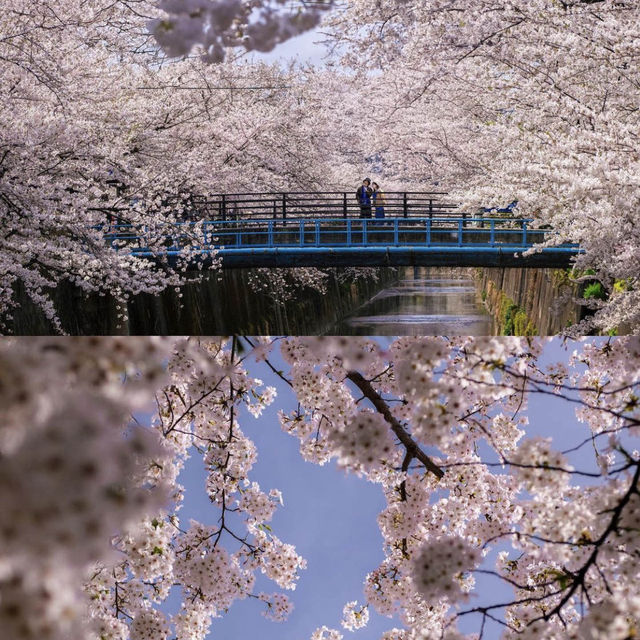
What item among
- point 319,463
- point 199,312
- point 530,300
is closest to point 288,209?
point 199,312

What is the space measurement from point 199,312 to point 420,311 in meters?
2.34

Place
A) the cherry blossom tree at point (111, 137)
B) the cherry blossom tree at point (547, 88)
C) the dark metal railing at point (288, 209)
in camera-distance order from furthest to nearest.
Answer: the dark metal railing at point (288, 209) < the cherry blossom tree at point (111, 137) < the cherry blossom tree at point (547, 88)

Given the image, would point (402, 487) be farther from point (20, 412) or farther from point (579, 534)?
point (20, 412)

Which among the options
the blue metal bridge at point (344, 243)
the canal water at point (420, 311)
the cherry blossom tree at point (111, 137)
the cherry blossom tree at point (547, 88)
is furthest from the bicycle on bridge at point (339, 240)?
the canal water at point (420, 311)

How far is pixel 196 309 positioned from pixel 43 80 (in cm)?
203

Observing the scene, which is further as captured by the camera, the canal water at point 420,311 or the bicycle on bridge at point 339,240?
the canal water at point 420,311

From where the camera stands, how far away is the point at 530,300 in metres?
7.11

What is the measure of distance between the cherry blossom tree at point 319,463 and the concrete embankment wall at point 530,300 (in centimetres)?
452

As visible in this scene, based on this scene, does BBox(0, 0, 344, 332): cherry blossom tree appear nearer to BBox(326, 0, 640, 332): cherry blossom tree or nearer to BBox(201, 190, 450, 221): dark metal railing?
BBox(201, 190, 450, 221): dark metal railing

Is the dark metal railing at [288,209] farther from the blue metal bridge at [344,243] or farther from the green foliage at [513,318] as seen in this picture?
the green foliage at [513,318]

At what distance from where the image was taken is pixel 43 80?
4395 mm

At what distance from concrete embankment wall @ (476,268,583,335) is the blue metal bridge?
2.13 feet

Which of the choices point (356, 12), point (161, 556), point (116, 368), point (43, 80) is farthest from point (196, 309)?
point (116, 368)

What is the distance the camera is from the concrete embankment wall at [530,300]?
20.2 ft
